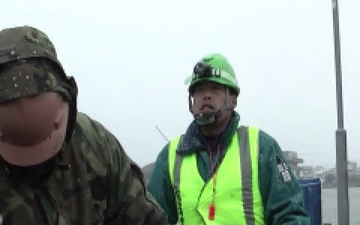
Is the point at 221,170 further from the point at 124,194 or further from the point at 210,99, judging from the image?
the point at 124,194

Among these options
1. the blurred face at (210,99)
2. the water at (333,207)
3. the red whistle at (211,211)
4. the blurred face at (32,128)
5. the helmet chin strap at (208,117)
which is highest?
the blurred face at (32,128)

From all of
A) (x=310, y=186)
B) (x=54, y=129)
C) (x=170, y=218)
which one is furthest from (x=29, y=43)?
(x=310, y=186)

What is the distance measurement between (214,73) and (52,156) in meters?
2.30

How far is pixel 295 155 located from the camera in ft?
23.3

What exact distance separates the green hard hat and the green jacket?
20 cm

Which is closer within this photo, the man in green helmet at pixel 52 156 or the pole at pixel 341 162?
the man in green helmet at pixel 52 156

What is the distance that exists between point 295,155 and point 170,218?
2.57 m

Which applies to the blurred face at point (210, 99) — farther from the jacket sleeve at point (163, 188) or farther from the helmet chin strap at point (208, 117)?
the jacket sleeve at point (163, 188)

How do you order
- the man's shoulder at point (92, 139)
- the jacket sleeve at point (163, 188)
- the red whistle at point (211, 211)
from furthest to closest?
1. the jacket sleeve at point (163, 188)
2. the red whistle at point (211, 211)
3. the man's shoulder at point (92, 139)

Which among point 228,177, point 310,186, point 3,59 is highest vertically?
point 3,59

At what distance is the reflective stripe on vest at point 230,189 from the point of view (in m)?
4.40

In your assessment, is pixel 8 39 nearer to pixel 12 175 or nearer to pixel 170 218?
pixel 12 175

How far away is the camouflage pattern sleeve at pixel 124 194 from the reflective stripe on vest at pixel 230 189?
4.97ft

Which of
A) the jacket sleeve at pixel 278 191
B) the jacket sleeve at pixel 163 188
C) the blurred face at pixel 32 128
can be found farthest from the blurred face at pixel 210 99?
the blurred face at pixel 32 128
